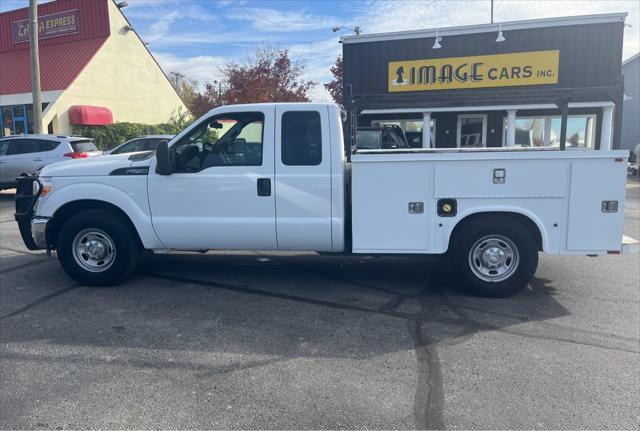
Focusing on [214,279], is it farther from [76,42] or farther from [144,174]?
[76,42]

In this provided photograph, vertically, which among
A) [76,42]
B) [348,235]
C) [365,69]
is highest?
[76,42]

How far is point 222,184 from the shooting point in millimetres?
5602

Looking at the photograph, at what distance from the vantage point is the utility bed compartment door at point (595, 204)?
5.16 m

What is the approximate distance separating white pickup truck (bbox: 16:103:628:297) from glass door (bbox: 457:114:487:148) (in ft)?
54.6

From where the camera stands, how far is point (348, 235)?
5699mm

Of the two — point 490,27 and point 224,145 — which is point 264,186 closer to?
point 224,145

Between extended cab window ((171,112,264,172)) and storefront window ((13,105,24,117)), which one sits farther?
storefront window ((13,105,24,117))

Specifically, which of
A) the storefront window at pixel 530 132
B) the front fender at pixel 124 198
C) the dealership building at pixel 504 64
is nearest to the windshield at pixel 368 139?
the dealership building at pixel 504 64

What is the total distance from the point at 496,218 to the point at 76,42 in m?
28.3

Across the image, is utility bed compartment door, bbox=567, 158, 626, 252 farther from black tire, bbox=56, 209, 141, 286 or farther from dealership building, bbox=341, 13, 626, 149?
dealership building, bbox=341, 13, 626, 149

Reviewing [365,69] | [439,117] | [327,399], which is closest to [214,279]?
[327,399]

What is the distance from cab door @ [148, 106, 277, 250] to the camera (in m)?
5.59

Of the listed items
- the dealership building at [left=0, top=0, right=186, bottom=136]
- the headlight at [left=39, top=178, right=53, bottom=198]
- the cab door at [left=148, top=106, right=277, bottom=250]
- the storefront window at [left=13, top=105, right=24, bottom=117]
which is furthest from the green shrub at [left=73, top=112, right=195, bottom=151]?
the cab door at [left=148, top=106, right=277, bottom=250]

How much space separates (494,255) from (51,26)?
29977 millimetres
